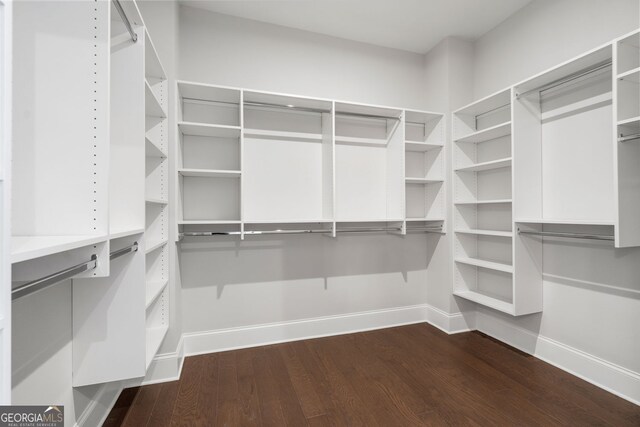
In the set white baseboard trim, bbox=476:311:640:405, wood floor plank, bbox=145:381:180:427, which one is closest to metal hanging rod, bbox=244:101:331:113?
wood floor plank, bbox=145:381:180:427

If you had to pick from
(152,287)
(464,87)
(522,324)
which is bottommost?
(522,324)

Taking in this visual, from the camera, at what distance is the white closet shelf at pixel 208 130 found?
7.32 ft

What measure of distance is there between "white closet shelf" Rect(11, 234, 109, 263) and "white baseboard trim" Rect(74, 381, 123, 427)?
3.73 feet

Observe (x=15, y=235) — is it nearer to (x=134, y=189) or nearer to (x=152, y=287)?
(x=134, y=189)

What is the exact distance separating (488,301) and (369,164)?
1.70 m

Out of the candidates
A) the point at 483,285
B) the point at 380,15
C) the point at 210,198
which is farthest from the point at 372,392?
the point at 380,15

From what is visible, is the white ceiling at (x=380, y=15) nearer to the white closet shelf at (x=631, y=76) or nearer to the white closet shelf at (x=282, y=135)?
the white closet shelf at (x=282, y=135)

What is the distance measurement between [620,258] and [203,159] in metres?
3.18

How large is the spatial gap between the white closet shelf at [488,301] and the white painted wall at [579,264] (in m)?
0.22

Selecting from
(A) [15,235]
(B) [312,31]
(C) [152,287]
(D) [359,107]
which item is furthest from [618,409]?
(B) [312,31]

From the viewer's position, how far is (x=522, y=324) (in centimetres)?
257

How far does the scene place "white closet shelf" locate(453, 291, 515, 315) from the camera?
2.43 meters

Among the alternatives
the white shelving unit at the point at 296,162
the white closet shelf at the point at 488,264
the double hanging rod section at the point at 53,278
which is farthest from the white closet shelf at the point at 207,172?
the white closet shelf at the point at 488,264

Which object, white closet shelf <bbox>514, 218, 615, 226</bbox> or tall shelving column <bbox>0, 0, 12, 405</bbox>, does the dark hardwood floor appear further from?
tall shelving column <bbox>0, 0, 12, 405</bbox>
